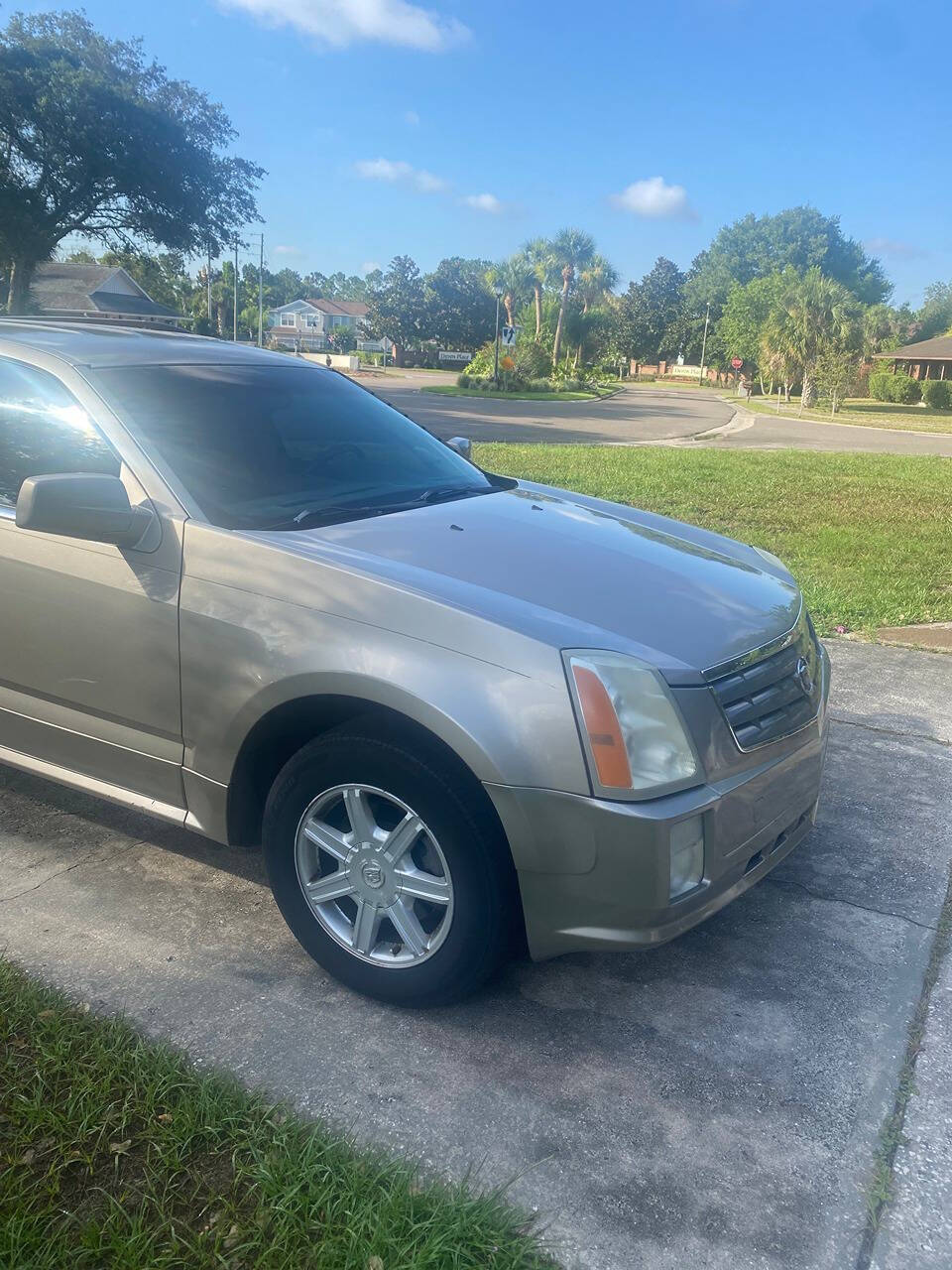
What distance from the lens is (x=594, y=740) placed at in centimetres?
249

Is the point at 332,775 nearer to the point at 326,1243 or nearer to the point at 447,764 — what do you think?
the point at 447,764

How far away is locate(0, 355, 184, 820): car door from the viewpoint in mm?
3051

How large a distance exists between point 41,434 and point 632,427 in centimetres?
2637

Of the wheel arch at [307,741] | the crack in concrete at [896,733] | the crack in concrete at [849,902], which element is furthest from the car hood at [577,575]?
the crack in concrete at [896,733]

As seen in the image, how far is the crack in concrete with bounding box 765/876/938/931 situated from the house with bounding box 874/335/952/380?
7216 centimetres

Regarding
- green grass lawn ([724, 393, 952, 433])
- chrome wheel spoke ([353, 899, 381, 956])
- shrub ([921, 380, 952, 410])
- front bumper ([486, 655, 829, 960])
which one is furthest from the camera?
shrub ([921, 380, 952, 410])

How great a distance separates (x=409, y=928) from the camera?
2.80 m

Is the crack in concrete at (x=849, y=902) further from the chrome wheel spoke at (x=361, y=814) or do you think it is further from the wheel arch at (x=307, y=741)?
the chrome wheel spoke at (x=361, y=814)

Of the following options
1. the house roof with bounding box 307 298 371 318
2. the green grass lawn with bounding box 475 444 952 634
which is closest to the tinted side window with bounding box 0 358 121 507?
the green grass lawn with bounding box 475 444 952 634

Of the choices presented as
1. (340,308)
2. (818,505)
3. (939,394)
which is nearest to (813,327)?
(939,394)

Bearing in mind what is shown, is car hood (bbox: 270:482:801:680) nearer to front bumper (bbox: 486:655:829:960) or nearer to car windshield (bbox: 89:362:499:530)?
car windshield (bbox: 89:362:499:530)

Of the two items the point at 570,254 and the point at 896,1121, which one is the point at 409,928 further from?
the point at 570,254

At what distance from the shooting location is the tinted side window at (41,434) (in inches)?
130

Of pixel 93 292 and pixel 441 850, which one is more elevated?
pixel 93 292
